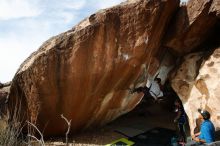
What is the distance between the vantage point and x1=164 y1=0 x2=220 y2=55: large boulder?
8.90 metres

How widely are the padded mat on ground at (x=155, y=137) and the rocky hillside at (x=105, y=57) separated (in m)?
0.80

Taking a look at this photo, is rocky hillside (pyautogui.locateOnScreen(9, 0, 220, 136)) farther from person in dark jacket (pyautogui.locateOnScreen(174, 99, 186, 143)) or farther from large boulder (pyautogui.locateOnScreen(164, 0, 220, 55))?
person in dark jacket (pyautogui.locateOnScreen(174, 99, 186, 143))

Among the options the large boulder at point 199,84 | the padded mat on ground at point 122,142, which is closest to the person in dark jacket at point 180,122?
the large boulder at point 199,84

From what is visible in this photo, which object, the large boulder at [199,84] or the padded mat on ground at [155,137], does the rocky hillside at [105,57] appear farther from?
the padded mat on ground at [155,137]

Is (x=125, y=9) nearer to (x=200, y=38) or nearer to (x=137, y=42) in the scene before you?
(x=137, y=42)

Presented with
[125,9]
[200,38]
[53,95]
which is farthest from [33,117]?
[200,38]

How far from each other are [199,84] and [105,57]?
6.99 ft

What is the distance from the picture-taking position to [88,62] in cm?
907

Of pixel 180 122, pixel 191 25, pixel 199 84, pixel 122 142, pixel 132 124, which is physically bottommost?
pixel 122 142

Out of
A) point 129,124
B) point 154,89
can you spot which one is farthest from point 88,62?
point 129,124

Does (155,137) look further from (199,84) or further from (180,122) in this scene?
(199,84)

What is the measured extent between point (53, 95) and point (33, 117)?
662 millimetres

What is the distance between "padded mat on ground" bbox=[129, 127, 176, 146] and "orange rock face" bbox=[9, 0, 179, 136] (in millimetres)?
1283

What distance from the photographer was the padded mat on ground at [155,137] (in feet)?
29.7
